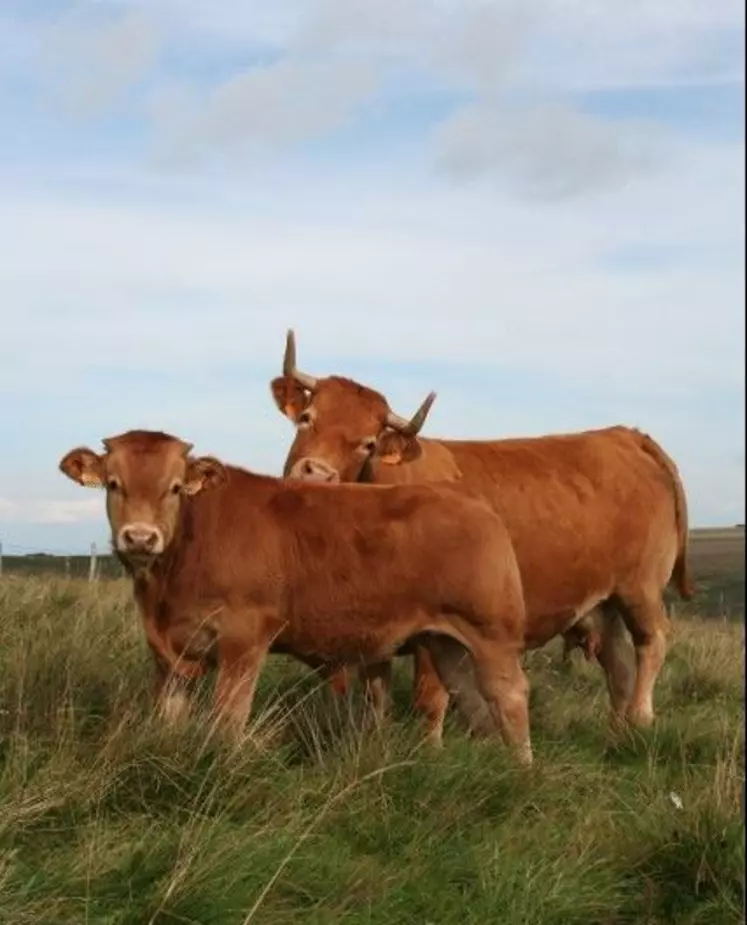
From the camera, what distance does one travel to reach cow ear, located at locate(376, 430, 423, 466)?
29.8 feet

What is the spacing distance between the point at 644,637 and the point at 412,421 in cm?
239

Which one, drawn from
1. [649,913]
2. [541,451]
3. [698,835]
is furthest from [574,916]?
[541,451]

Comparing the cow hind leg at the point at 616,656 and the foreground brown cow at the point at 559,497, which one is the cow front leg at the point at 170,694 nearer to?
the foreground brown cow at the point at 559,497

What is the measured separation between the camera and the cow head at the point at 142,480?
7.20m

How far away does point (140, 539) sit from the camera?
23.4 ft

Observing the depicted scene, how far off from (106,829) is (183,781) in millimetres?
592

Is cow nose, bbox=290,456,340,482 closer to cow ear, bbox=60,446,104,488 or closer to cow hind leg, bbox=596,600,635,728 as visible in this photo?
cow ear, bbox=60,446,104,488

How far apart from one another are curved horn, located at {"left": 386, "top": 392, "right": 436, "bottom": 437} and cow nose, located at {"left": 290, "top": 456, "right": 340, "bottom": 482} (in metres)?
0.48

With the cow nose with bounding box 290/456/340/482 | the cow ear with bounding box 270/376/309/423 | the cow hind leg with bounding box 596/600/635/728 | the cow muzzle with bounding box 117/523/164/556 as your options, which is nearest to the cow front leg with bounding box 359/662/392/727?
the cow nose with bounding box 290/456/340/482

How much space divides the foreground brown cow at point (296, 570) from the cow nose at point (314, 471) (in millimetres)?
973

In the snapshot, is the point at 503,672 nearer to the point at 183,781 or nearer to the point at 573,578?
the point at 573,578

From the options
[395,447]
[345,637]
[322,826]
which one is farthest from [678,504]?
[322,826]

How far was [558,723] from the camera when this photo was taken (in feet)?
29.6

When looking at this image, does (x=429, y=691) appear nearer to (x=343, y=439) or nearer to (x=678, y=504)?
(x=343, y=439)
